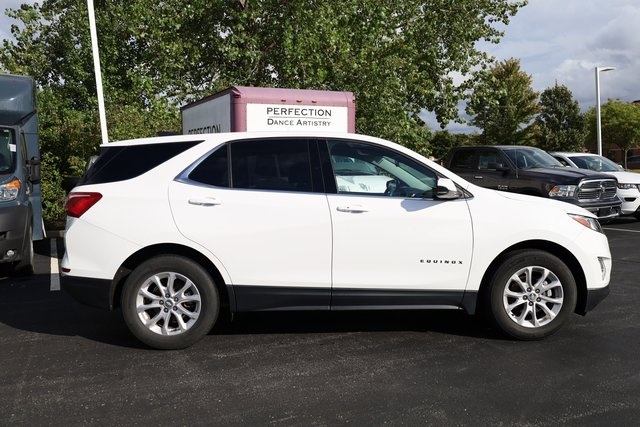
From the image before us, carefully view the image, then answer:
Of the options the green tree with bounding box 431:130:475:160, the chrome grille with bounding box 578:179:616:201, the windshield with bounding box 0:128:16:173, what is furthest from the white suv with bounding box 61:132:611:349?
the green tree with bounding box 431:130:475:160

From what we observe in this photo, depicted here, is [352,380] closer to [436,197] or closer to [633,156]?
[436,197]

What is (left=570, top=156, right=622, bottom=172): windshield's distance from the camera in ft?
44.9

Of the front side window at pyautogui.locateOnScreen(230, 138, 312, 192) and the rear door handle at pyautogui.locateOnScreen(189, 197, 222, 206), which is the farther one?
the front side window at pyautogui.locateOnScreen(230, 138, 312, 192)

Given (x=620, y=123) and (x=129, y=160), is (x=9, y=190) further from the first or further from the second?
(x=620, y=123)

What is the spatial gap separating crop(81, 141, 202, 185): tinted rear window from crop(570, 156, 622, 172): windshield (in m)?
11.7

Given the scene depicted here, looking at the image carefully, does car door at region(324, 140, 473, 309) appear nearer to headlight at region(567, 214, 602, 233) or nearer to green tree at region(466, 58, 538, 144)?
headlight at region(567, 214, 602, 233)

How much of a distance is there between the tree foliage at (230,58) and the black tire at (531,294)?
35.9 feet

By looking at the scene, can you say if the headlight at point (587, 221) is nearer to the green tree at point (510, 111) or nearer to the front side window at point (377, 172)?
the front side window at point (377, 172)

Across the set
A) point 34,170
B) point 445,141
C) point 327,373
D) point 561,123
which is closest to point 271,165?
point 327,373

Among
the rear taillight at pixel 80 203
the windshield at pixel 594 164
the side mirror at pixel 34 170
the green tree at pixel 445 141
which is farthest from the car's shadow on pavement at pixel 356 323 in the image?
the green tree at pixel 445 141

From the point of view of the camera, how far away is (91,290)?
439 centimetres

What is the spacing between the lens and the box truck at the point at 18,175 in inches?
278

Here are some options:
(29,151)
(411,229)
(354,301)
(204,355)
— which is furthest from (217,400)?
(29,151)

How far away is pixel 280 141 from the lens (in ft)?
15.3
